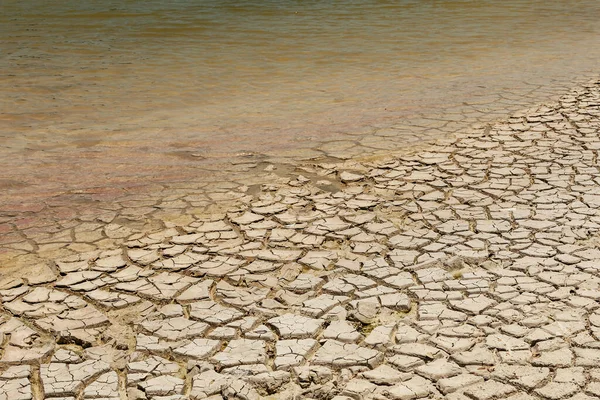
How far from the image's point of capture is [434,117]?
5918 mm

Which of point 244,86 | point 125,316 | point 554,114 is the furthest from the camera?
point 244,86

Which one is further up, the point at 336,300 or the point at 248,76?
the point at 336,300

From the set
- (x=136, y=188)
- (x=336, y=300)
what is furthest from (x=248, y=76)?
(x=336, y=300)

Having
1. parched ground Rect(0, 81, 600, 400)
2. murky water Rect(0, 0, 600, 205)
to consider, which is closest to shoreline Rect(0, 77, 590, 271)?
murky water Rect(0, 0, 600, 205)

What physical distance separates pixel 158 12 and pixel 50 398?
11.6 m

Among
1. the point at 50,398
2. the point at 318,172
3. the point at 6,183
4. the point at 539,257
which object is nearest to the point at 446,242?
the point at 539,257

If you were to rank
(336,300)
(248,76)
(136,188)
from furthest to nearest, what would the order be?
(248,76)
(136,188)
(336,300)

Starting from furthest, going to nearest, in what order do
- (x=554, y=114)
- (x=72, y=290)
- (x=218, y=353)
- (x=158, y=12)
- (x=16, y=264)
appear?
(x=158, y=12) < (x=554, y=114) < (x=16, y=264) < (x=72, y=290) < (x=218, y=353)

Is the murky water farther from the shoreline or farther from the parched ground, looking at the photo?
the parched ground

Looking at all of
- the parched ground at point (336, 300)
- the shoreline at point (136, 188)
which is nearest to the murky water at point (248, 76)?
the shoreline at point (136, 188)

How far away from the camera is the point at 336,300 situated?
2.96 metres

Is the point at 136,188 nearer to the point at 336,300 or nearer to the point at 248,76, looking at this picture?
the point at 336,300

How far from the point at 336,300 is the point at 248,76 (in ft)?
18.5

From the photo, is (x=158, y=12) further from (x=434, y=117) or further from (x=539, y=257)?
(x=539, y=257)
